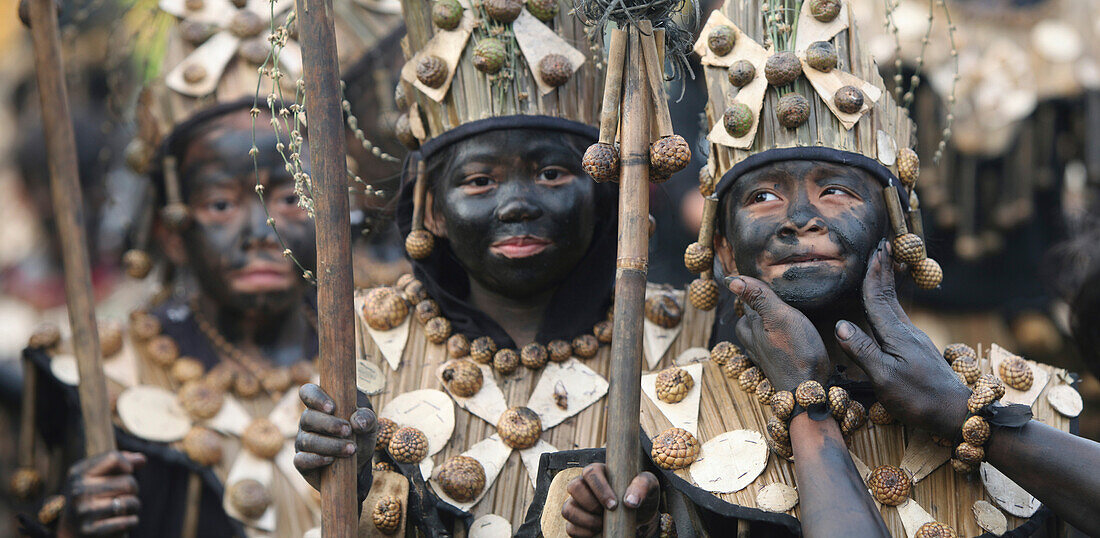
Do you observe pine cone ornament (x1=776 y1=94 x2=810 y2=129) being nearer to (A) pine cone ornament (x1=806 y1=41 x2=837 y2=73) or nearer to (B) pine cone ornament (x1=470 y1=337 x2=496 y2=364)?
(A) pine cone ornament (x1=806 y1=41 x2=837 y2=73)

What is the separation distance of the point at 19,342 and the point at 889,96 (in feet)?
16.7

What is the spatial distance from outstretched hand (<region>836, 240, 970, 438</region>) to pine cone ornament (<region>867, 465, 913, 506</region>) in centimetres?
15

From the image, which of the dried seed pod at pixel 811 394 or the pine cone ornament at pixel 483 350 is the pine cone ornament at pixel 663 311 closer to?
the pine cone ornament at pixel 483 350

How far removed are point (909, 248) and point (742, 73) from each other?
0.68 m

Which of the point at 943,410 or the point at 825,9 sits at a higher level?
the point at 825,9

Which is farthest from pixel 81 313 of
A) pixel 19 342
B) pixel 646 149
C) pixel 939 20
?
pixel 939 20

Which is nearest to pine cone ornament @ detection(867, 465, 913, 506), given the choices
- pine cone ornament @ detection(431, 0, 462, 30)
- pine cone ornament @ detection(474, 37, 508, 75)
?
pine cone ornament @ detection(474, 37, 508, 75)

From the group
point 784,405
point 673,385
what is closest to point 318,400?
point 673,385

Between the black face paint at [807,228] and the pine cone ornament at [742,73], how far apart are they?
28cm

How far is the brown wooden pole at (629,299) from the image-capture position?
2.82 meters

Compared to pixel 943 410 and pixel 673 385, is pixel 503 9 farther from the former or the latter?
pixel 943 410

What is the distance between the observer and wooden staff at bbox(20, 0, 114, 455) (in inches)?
148

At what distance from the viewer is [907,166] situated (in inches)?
136

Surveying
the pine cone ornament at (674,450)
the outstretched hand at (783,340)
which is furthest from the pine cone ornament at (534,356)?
the outstretched hand at (783,340)
